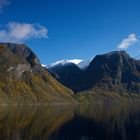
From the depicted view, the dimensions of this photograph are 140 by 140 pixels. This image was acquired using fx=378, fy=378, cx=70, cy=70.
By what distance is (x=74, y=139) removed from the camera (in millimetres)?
126500

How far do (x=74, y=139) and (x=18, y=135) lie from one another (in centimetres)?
1919

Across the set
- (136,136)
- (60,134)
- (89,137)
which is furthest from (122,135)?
(60,134)

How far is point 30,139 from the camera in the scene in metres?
119

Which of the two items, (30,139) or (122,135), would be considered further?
(122,135)

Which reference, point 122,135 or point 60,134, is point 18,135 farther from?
point 122,135

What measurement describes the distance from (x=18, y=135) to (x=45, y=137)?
9.39 meters

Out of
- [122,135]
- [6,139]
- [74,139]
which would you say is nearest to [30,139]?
[6,139]

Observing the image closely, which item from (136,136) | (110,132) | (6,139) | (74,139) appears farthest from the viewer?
(110,132)

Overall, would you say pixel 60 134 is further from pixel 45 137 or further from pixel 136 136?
pixel 136 136

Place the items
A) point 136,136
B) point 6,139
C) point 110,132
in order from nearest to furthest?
point 6,139 < point 136,136 < point 110,132

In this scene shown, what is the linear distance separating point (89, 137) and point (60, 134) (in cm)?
1248

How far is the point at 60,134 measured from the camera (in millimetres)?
139500

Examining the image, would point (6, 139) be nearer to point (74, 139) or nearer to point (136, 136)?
point (74, 139)

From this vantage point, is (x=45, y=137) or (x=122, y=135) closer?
(x=45, y=137)
